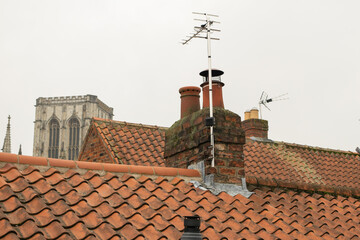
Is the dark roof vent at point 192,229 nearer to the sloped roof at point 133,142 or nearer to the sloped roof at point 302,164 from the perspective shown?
the sloped roof at point 302,164

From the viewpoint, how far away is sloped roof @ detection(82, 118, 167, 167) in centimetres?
1244

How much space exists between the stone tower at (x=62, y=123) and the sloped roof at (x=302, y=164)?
8275 cm

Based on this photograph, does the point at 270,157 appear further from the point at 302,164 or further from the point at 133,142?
the point at 133,142

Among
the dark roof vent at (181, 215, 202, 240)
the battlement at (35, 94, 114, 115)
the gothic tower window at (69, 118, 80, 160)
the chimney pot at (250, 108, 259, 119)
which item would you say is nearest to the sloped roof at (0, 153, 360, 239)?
the dark roof vent at (181, 215, 202, 240)

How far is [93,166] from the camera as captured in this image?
6.87 m

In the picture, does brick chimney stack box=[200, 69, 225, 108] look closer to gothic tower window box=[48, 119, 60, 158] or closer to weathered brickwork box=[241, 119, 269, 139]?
weathered brickwork box=[241, 119, 269, 139]

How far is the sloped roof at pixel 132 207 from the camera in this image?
5.27m

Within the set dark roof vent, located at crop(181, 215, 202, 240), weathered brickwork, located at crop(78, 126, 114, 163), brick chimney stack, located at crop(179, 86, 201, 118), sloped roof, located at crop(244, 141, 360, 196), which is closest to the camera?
dark roof vent, located at crop(181, 215, 202, 240)

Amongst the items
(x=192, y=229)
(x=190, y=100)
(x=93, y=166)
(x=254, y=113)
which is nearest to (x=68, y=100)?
(x=254, y=113)

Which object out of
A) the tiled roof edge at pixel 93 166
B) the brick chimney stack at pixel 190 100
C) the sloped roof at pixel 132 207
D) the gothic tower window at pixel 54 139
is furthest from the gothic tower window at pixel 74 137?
the sloped roof at pixel 132 207

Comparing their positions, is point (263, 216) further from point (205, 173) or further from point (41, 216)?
point (41, 216)

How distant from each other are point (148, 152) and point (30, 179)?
7095 millimetres

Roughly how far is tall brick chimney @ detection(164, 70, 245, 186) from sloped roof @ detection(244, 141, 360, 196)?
358cm

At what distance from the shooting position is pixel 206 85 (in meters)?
8.57
